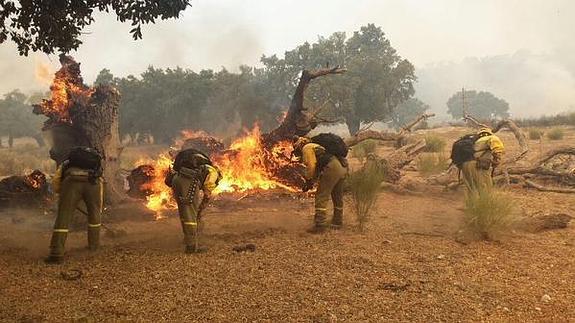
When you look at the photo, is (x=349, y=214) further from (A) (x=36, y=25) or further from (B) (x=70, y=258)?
(A) (x=36, y=25)

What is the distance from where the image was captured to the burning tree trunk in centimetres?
995

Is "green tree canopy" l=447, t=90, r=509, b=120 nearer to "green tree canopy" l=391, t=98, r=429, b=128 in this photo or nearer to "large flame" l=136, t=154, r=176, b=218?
"green tree canopy" l=391, t=98, r=429, b=128

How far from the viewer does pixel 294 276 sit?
5484 mm

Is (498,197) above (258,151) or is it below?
below

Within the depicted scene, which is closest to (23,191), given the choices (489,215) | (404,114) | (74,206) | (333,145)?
(74,206)

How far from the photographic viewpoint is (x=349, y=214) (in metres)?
9.22

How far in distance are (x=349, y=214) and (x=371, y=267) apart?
3.45 meters

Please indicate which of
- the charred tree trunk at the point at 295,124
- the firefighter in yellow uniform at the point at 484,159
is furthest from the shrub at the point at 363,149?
the firefighter in yellow uniform at the point at 484,159

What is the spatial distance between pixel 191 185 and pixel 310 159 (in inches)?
85.2

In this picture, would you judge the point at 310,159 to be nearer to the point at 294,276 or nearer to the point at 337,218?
the point at 337,218

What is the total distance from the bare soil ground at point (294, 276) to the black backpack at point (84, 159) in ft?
4.10

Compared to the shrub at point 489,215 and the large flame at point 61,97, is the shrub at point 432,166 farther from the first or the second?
the large flame at point 61,97

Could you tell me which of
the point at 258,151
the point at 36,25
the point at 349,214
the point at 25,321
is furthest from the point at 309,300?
the point at 258,151

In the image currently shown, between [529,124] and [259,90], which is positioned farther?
[259,90]
